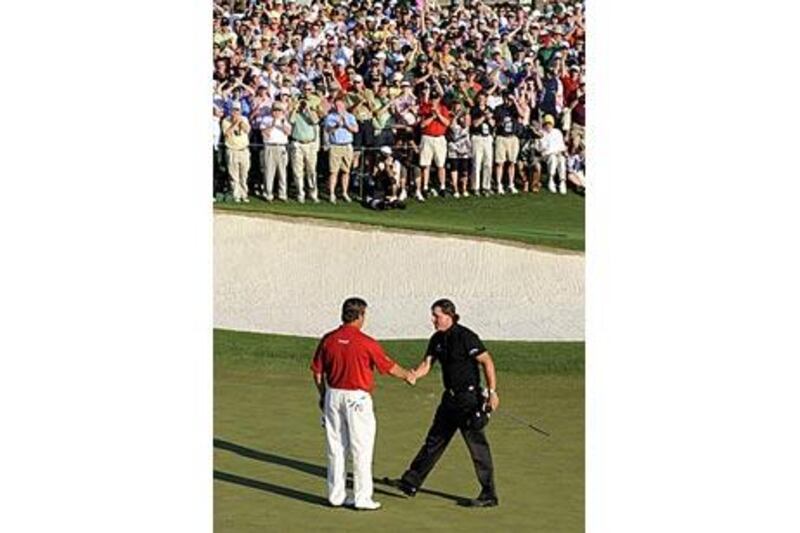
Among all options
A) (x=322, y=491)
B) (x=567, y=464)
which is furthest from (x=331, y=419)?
(x=567, y=464)

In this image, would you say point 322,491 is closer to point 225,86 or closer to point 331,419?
point 331,419

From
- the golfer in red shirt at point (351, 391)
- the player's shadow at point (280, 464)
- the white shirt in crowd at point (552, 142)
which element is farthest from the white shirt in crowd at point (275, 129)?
the golfer in red shirt at point (351, 391)

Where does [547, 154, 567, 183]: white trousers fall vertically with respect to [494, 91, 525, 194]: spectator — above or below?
below

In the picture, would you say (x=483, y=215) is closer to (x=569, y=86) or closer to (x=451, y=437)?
(x=569, y=86)

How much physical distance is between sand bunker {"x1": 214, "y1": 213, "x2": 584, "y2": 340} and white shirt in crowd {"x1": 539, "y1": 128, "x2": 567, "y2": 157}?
1.09 meters

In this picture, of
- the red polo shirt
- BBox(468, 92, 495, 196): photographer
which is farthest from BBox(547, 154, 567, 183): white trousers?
the red polo shirt

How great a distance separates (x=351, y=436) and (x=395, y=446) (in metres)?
1.02

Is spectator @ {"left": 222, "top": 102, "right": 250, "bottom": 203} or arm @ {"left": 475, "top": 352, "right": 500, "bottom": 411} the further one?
spectator @ {"left": 222, "top": 102, "right": 250, "bottom": 203}

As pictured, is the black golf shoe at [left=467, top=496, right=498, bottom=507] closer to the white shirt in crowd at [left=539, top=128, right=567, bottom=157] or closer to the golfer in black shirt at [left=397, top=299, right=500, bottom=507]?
the golfer in black shirt at [left=397, top=299, right=500, bottom=507]

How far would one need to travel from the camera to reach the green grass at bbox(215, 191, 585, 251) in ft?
71.2

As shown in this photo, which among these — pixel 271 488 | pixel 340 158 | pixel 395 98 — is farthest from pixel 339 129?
pixel 271 488
